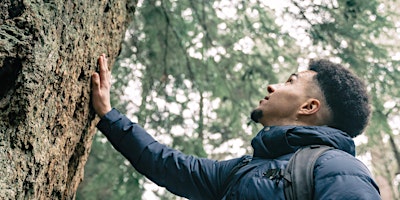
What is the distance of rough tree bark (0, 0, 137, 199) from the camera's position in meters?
1.66

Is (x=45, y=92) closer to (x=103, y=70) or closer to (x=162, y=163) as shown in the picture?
(x=103, y=70)

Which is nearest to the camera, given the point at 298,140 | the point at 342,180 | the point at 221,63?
the point at 342,180

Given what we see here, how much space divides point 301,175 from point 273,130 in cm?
44

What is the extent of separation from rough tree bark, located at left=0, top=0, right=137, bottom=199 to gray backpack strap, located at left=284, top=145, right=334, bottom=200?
38.5 inches

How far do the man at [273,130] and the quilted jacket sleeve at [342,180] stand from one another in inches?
8.6

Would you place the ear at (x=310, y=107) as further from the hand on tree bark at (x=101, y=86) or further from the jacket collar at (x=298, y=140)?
the hand on tree bark at (x=101, y=86)

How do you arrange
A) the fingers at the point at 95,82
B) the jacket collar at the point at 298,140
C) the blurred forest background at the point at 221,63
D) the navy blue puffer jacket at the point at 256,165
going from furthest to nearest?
the blurred forest background at the point at 221,63
the fingers at the point at 95,82
the jacket collar at the point at 298,140
the navy blue puffer jacket at the point at 256,165

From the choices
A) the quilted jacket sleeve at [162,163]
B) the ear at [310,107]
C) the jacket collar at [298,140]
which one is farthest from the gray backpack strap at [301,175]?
the quilted jacket sleeve at [162,163]

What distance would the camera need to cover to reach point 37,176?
172 cm

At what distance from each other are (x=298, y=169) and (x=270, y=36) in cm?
469

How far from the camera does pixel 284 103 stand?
2572 mm

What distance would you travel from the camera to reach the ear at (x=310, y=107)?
2514 mm

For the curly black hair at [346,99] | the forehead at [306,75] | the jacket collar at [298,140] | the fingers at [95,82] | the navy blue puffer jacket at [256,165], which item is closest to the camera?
the navy blue puffer jacket at [256,165]

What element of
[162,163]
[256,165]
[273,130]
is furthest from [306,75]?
[162,163]
